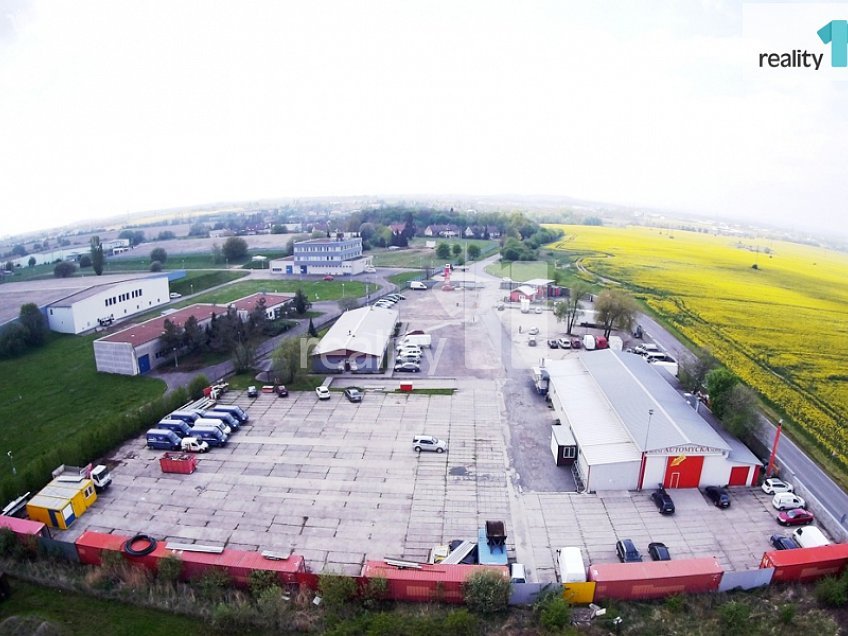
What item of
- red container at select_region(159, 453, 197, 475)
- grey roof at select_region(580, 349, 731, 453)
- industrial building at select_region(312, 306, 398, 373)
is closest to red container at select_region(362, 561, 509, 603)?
grey roof at select_region(580, 349, 731, 453)

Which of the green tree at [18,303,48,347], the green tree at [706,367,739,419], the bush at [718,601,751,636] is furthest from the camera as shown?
the green tree at [18,303,48,347]

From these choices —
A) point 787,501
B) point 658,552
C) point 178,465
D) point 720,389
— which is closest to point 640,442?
point 658,552

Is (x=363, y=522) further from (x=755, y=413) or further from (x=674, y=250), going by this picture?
(x=674, y=250)

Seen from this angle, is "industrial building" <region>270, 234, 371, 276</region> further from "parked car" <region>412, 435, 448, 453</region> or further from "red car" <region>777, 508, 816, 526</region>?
"red car" <region>777, 508, 816, 526</region>

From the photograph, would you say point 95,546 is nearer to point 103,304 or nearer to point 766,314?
point 103,304

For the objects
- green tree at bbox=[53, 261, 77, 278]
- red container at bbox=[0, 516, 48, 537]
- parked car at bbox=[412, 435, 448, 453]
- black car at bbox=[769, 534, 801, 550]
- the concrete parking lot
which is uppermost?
green tree at bbox=[53, 261, 77, 278]

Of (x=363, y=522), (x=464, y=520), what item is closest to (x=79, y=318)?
(x=363, y=522)
